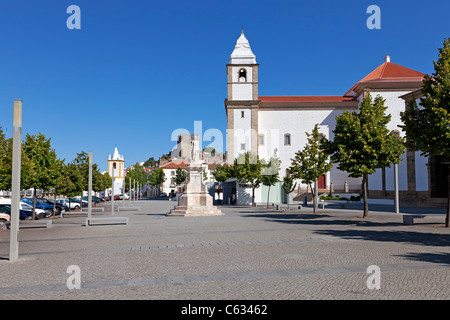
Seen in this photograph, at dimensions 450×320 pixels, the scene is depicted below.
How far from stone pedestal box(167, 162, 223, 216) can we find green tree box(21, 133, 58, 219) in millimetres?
8183

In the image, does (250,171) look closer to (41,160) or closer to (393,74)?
(41,160)

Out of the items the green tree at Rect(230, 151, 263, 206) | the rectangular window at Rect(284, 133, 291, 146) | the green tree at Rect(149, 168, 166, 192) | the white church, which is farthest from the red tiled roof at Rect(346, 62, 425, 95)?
the green tree at Rect(149, 168, 166, 192)

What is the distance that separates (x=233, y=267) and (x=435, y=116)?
11746 mm

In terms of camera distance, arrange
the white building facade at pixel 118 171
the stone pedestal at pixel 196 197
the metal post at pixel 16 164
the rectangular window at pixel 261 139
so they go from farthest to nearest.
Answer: the white building facade at pixel 118 171, the rectangular window at pixel 261 139, the stone pedestal at pixel 196 197, the metal post at pixel 16 164

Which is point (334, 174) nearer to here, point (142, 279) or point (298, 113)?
point (298, 113)

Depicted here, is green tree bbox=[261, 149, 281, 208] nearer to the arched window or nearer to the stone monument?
the stone monument

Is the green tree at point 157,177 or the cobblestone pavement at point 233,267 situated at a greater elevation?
the green tree at point 157,177

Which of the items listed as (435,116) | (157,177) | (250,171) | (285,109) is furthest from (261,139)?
(157,177)

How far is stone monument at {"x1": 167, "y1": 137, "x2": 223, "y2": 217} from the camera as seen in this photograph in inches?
1107

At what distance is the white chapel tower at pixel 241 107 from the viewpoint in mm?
61062

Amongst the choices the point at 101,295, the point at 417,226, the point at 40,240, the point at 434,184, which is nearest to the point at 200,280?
the point at 101,295

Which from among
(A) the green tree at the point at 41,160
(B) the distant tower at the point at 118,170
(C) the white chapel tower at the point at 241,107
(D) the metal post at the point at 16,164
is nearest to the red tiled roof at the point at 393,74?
(C) the white chapel tower at the point at 241,107

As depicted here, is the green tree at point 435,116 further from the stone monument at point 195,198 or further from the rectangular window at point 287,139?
the rectangular window at point 287,139

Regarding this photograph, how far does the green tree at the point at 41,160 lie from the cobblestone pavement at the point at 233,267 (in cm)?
1125
